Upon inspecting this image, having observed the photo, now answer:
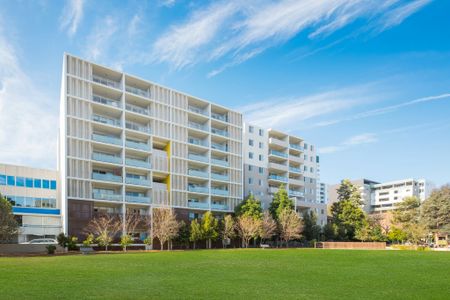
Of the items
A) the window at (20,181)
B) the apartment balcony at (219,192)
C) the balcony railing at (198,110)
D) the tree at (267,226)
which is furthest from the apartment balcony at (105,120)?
the tree at (267,226)

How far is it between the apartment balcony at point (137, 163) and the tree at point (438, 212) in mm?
Result: 52437

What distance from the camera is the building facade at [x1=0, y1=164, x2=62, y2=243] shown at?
47.0 meters

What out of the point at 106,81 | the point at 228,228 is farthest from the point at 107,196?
the point at 228,228

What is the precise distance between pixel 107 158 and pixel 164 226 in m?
12.1

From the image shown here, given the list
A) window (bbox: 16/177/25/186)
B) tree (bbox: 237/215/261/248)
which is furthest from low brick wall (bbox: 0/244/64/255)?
tree (bbox: 237/215/261/248)

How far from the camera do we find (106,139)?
52.1 m

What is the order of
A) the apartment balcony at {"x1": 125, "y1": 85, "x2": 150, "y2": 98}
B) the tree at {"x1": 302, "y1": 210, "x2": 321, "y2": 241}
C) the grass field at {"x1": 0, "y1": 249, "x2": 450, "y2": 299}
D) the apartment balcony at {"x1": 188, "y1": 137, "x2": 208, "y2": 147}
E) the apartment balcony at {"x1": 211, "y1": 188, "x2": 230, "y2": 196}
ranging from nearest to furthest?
the grass field at {"x1": 0, "y1": 249, "x2": 450, "y2": 299}, the apartment balcony at {"x1": 125, "y1": 85, "x2": 150, "y2": 98}, the apartment balcony at {"x1": 188, "y1": 137, "x2": 208, "y2": 147}, the apartment balcony at {"x1": 211, "y1": 188, "x2": 230, "y2": 196}, the tree at {"x1": 302, "y1": 210, "x2": 321, "y2": 241}

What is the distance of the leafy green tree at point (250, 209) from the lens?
61244 millimetres

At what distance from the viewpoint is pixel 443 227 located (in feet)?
233

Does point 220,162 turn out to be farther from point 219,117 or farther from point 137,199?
point 137,199

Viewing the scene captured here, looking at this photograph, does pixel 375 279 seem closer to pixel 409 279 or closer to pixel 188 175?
pixel 409 279

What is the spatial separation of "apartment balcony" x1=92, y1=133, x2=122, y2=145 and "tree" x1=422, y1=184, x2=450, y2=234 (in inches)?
2256

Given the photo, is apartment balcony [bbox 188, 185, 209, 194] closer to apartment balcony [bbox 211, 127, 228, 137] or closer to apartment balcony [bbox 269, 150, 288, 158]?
apartment balcony [bbox 211, 127, 228, 137]

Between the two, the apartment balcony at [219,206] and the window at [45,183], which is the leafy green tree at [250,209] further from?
the window at [45,183]
